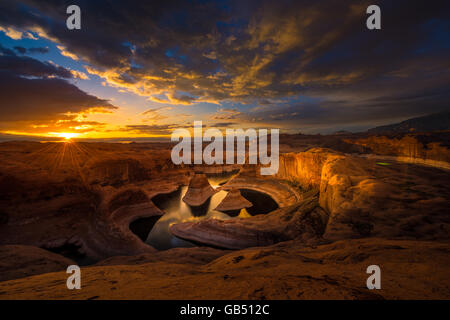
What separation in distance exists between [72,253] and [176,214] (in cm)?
1439

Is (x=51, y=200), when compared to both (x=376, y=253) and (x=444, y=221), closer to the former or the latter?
(x=376, y=253)

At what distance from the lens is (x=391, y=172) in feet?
40.7

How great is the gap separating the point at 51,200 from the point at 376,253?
25267 mm

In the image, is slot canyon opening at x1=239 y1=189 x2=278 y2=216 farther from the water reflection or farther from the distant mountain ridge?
the distant mountain ridge

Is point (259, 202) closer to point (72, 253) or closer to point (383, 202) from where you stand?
point (383, 202)

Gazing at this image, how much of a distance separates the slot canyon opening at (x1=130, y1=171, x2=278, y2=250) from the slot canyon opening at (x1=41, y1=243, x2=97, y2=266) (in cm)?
655

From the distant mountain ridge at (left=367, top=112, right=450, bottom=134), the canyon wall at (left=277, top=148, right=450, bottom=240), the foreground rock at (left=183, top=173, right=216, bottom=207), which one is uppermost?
the distant mountain ridge at (left=367, top=112, right=450, bottom=134)

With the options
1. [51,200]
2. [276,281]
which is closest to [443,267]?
[276,281]

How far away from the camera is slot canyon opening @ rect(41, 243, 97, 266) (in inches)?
555

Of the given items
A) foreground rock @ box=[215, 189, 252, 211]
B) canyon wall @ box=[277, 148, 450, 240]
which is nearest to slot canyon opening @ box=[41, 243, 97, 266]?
foreground rock @ box=[215, 189, 252, 211]

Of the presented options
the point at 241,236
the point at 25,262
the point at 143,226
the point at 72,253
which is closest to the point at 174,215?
the point at 143,226

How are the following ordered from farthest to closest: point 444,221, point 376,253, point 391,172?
point 391,172, point 444,221, point 376,253

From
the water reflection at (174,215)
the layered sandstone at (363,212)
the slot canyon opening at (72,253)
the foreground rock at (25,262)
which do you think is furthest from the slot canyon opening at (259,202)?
the foreground rock at (25,262)
